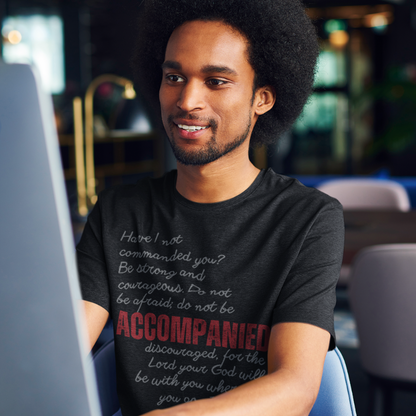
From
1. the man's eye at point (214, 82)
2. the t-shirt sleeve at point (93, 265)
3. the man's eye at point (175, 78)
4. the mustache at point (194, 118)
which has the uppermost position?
the man's eye at point (175, 78)

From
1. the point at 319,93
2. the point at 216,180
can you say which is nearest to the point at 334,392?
the point at 216,180

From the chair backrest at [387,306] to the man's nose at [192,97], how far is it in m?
0.83

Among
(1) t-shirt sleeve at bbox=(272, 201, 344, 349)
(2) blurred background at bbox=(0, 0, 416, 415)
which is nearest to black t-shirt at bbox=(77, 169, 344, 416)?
(1) t-shirt sleeve at bbox=(272, 201, 344, 349)

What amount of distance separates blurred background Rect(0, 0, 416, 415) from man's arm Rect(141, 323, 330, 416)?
17.9ft

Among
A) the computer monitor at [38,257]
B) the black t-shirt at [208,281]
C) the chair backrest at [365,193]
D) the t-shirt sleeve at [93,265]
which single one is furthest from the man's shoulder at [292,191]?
the chair backrest at [365,193]

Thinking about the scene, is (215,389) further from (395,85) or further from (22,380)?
(395,85)

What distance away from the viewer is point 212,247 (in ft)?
3.35

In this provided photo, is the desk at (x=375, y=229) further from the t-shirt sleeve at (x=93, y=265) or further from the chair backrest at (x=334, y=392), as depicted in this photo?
the t-shirt sleeve at (x=93, y=265)

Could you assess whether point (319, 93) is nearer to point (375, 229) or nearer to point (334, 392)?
point (375, 229)

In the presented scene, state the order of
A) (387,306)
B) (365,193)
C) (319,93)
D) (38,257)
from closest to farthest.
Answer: (38,257), (387,306), (365,193), (319,93)

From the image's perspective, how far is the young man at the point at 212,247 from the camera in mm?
962

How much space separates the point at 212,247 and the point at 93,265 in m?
0.24

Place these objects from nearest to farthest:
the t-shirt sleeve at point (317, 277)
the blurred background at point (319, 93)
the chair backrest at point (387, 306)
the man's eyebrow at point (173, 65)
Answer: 1. the t-shirt sleeve at point (317, 277)
2. the man's eyebrow at point (173, 65)
3. the chair backrest at point (387, 306)
4. the blurred background at point (319, 93)

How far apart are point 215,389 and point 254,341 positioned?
0.37 feet
